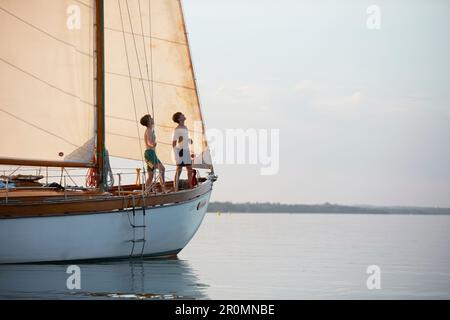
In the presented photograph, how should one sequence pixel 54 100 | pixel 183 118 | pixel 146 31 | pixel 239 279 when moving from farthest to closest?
pixel 146 31
pixel 183 118
pixel 54 100
pixel 239 279

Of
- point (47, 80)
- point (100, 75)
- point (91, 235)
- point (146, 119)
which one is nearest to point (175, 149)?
point (146, 119)

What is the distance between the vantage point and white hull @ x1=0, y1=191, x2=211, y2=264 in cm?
2703

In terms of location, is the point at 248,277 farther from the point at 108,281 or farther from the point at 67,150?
the point at 67,150

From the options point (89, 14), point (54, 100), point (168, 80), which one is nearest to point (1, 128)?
point (54, 100)

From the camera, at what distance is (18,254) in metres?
27.2

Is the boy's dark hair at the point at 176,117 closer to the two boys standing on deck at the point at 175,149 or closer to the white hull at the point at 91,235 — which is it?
the two boys standing on deck at the point at 175,149

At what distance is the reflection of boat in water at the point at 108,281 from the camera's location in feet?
74.8

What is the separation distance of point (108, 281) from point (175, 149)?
6.34 meters

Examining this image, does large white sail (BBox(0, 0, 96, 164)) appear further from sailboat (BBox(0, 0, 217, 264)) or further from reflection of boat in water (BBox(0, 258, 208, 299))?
reflection of boat in water (BBox(0, 258, 208, 299))

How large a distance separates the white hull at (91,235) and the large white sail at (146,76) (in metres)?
2.60

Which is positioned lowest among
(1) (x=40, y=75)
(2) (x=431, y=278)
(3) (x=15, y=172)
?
(2) (x=431, y=278)

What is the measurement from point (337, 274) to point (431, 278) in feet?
7.03
